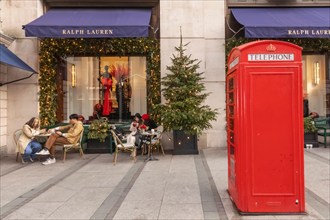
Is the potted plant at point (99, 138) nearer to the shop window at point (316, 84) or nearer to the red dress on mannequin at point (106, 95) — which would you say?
the red dress on mannequin at point (106, 95)

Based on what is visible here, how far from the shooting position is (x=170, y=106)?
36.3ft

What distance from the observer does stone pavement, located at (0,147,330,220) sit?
548cm

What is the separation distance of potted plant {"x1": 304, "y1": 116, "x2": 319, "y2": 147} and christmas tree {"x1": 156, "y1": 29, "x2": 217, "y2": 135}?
132 inches

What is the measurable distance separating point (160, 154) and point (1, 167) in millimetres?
4781

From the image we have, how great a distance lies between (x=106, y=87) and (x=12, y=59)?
3.80 m

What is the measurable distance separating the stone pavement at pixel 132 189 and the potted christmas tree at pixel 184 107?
2.64ft

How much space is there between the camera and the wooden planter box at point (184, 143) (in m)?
11.2

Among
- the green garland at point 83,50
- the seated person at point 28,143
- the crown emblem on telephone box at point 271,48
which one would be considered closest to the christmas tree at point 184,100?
the green garland at point 83,50

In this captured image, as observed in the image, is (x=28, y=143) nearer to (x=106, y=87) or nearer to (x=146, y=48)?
(x=106, y=87)

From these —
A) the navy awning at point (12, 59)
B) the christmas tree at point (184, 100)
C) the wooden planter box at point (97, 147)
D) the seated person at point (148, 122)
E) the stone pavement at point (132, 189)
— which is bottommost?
the stone pavement at point (132, 189)

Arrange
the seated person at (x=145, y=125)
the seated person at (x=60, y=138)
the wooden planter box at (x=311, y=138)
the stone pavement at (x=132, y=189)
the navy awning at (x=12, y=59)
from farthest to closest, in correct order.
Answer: the wooden planter box at (x=311, y=138)
the seated person at (x=145, y=125)
the navy awning at (x=12, y=59)
the seated person at (x=60, y=138)
the stone pavement at (x=132, y=189)

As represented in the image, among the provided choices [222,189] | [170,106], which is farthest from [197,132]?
[222,189]

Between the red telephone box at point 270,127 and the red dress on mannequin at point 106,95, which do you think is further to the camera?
the red dress on mannequin at point 106,95

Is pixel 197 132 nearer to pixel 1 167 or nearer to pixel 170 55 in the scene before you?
pixel 170 55
